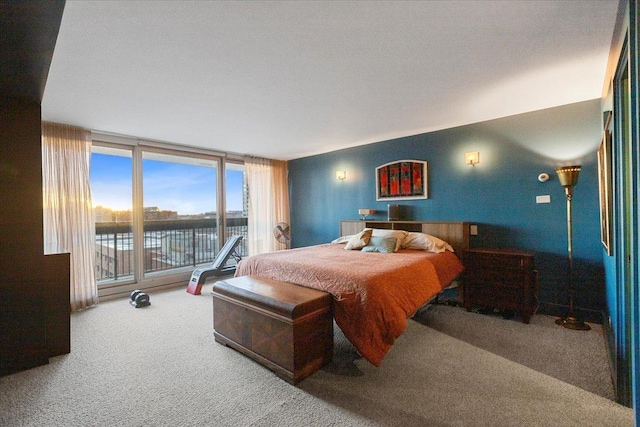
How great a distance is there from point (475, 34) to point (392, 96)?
42.2 inches

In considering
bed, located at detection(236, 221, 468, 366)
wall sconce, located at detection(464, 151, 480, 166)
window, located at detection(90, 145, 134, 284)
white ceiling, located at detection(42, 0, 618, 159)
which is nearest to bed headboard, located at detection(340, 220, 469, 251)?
bed, located at detection(236, 221, 468, 366)

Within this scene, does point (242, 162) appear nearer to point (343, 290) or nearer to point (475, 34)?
point (343, 290)

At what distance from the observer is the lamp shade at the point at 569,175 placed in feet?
9.46

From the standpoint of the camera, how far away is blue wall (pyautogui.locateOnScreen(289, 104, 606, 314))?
10.2 feet

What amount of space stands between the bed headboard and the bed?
0.01 m

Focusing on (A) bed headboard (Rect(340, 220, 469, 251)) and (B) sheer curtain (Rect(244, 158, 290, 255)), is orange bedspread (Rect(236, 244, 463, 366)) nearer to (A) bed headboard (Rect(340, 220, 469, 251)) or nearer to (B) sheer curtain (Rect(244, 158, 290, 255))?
(A) bed headboard (Rect(340, 220, 469, 251))

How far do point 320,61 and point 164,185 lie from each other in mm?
4019

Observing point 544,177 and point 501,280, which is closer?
point 501,280

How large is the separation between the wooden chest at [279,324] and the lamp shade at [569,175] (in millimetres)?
2808

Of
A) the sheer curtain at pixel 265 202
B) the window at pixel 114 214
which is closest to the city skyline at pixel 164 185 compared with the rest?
the window at pixel 114 214

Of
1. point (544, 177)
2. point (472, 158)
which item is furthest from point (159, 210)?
point (544, 177)

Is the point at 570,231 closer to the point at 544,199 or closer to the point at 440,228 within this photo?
the point at 544,199

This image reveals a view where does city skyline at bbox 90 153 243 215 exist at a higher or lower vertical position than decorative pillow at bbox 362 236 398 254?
→ higher

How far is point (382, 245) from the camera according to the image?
364 cm
